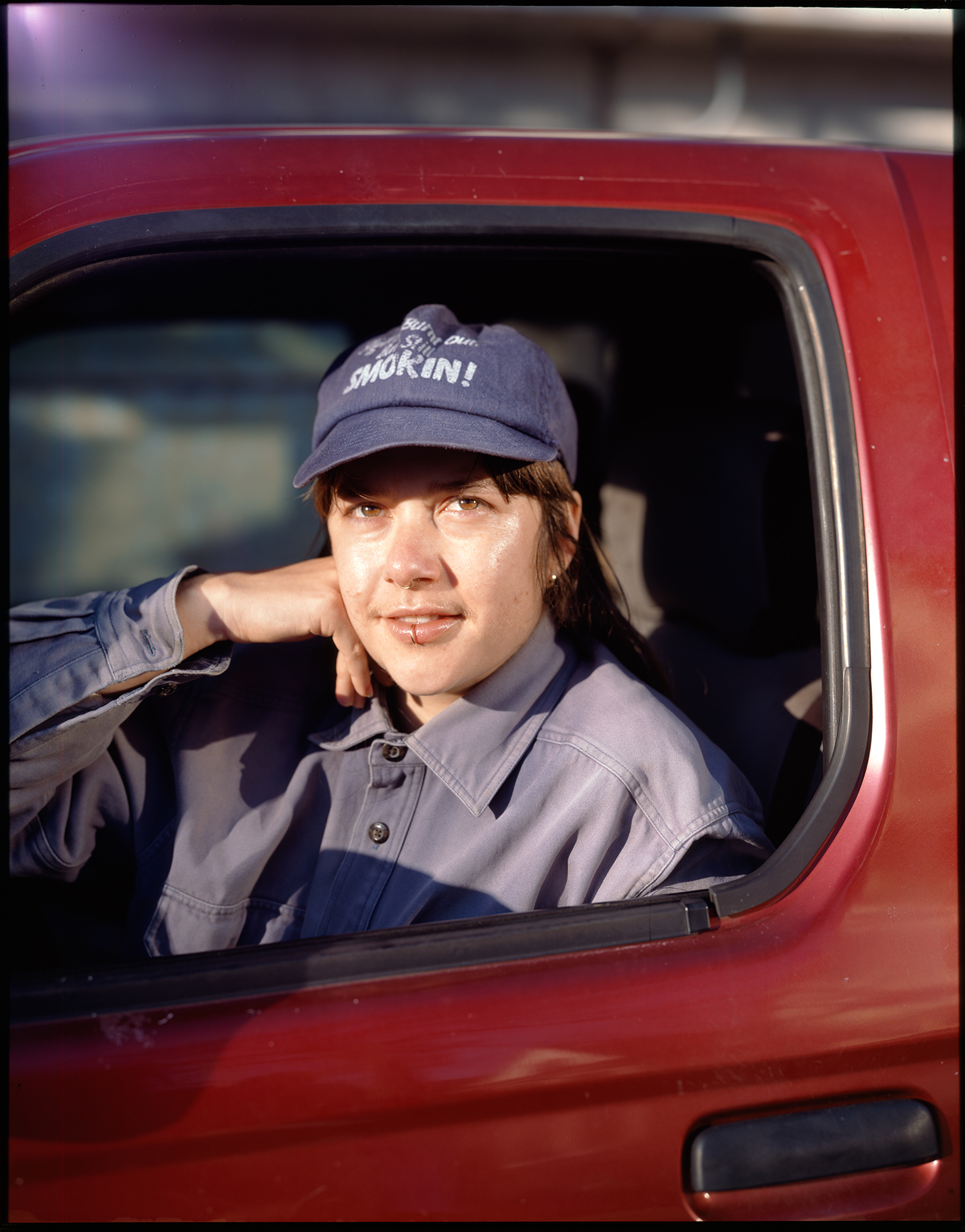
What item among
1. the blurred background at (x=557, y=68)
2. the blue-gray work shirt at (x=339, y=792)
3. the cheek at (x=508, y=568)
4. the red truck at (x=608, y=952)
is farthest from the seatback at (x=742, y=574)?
the blurred background at (x=557, y=68)

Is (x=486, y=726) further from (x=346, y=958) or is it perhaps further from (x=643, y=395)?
(x=643, y=395)

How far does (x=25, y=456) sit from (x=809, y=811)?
3.16 meters

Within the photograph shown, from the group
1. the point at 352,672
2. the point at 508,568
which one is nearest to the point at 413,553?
the point at 508,568

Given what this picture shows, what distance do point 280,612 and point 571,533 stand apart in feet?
1.66

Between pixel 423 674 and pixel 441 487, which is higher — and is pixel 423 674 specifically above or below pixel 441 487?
below

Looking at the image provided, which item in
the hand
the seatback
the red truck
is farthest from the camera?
the seatback

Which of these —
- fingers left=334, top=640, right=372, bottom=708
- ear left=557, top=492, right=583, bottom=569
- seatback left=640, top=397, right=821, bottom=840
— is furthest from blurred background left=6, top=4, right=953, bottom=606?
fingers left=334, top=640, right=372, bottom=708

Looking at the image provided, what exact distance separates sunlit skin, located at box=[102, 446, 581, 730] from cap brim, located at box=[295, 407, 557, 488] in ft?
0.16

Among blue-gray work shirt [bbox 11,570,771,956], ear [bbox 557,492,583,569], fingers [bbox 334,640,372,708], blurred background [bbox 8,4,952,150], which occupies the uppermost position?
blurred background [bbox 8,4,952,150]

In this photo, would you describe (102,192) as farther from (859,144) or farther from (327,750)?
(859,144)

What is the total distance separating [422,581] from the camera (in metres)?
1.27

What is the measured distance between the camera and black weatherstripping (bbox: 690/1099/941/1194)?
0.92 m

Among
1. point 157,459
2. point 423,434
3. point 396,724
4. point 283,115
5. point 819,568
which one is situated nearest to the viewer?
point 819,568

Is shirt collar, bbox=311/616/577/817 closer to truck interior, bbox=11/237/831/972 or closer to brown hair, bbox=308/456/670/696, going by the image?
brown hair, bbox=308/456/670/696
